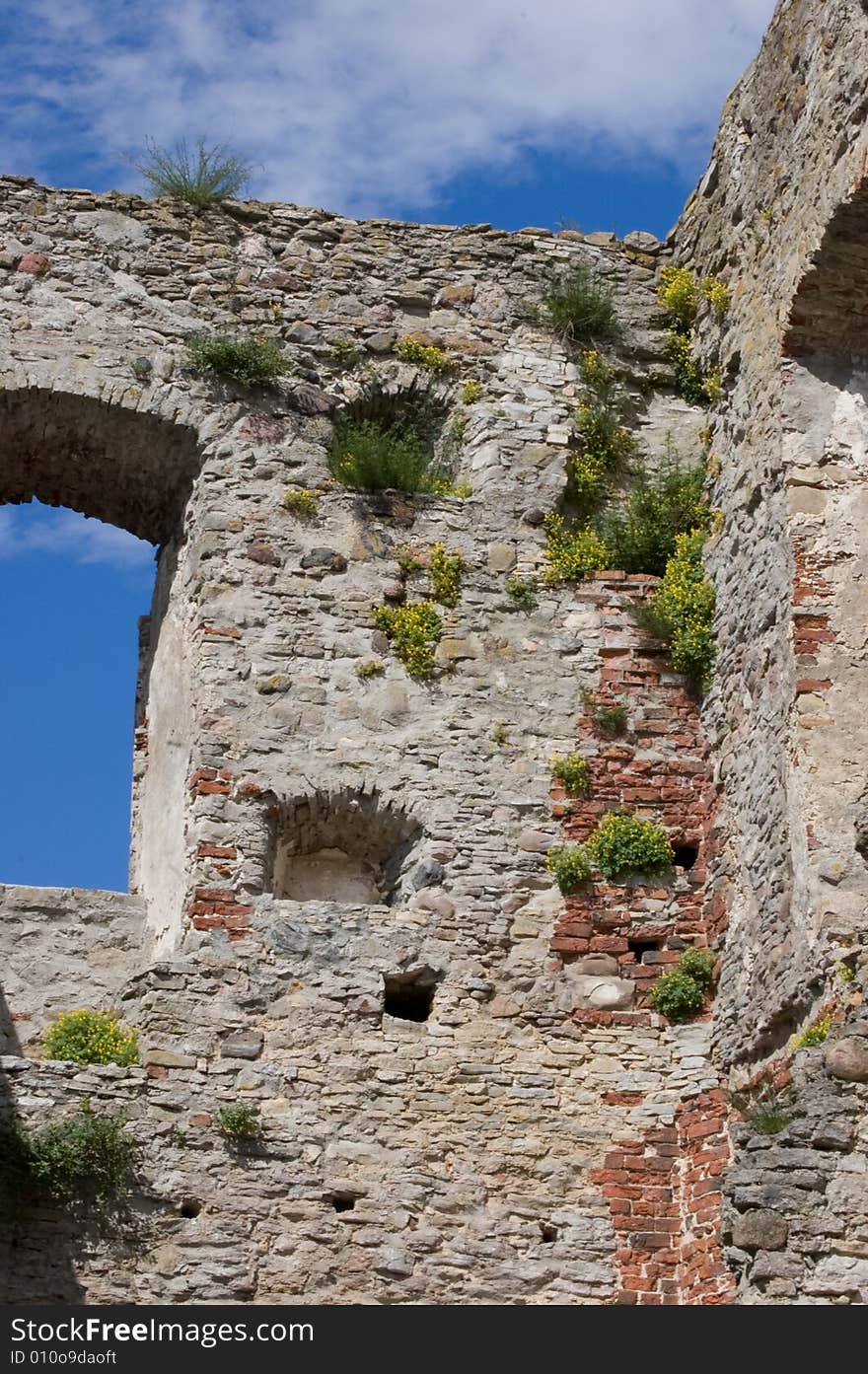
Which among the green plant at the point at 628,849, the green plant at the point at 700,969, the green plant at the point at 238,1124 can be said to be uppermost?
the green plant at the point at 628,849

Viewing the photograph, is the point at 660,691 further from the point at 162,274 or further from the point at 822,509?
the point at 162,274

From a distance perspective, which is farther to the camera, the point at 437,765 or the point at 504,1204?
the point at 437,765

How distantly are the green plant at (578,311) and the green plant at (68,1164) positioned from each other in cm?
593

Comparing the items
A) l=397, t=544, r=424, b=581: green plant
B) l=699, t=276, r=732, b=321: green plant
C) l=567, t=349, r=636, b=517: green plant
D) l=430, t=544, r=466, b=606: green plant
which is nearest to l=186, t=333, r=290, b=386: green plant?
l=397, t=544, r=424, b=581: green plant

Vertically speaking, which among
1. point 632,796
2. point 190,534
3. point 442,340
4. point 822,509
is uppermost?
point 442,340

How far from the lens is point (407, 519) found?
12.6m

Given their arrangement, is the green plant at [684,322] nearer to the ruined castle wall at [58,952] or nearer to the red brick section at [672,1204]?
the red brick section at [672,1204]

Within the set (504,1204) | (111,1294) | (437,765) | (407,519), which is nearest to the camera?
(111,1294)

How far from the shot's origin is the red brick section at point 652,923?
10656 mm

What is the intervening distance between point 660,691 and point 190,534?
2987mm

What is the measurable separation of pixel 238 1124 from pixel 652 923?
259 centimetres

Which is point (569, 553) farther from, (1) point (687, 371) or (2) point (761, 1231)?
(2) point (761, 1231)

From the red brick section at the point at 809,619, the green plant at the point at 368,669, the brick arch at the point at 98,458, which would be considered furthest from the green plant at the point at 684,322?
the brick arch at the point at 98,458

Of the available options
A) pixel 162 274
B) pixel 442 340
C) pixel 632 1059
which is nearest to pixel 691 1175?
pixel 632 1059
